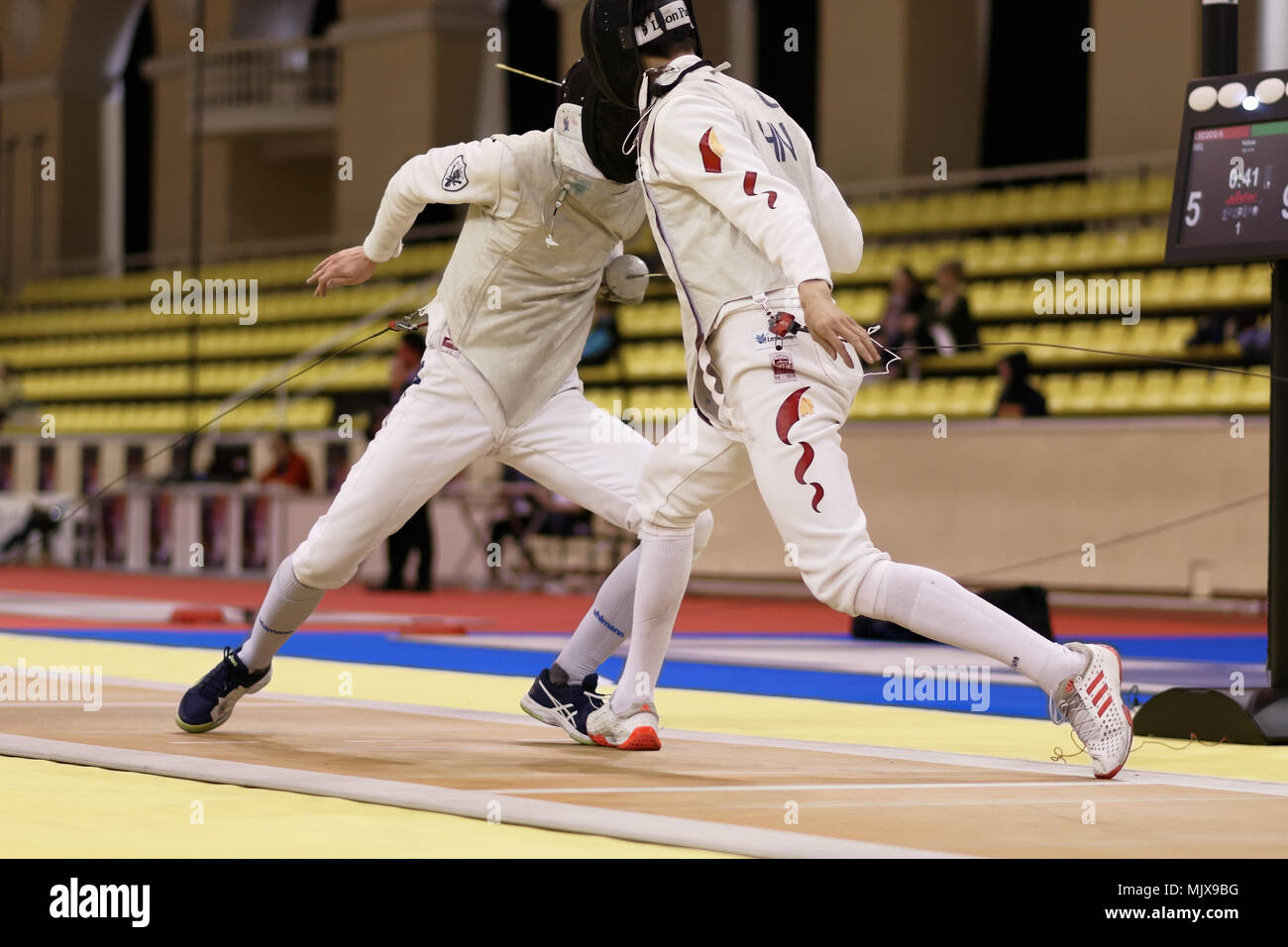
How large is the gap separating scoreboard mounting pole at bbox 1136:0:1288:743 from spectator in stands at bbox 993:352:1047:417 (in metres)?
5.82

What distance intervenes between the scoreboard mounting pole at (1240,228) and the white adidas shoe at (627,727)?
1.21 meters

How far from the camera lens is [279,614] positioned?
4.21 metres

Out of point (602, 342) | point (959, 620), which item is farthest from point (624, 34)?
point (602, 342)

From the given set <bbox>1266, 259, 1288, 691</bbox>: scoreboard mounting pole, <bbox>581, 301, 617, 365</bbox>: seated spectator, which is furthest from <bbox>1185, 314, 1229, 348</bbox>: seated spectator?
<bbox>1266, 259, 1288, 691</bbox>: scoreboard mounting pole

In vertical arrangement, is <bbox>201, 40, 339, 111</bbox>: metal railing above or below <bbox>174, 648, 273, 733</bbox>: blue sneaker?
above

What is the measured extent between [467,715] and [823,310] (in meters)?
1.92

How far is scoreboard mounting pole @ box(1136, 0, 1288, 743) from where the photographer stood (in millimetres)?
4414

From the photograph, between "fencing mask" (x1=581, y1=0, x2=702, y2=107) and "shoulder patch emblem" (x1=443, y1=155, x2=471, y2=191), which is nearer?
"fencing mask" (x1=581, y1=0, x2=702, y2=107)

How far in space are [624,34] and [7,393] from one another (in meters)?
13.8

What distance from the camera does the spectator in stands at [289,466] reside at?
42.3 feet

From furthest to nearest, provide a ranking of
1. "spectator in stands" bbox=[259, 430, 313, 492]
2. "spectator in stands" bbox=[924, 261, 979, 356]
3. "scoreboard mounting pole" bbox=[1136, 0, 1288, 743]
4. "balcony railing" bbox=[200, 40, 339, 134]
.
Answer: "balcony railing" bbox=[200, 40, 339, 134]
"spectator in stands" bbox=[259, 430, 313, 492]
"spectator in stands" bbox=[924, 261, 979, 356]
"scoreboard mounting pole" bbox=[1136, 0, 1288, 743]

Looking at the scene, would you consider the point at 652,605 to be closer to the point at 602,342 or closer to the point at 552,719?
the point at 552,719

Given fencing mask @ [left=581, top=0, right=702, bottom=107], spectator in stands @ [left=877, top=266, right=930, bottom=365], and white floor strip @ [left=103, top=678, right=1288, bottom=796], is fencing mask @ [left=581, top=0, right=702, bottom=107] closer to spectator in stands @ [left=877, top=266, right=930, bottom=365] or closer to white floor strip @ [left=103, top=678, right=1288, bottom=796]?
white floor strip @ [left=103, top=678, right=1288, bottom=796]

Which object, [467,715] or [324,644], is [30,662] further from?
[467,715]
